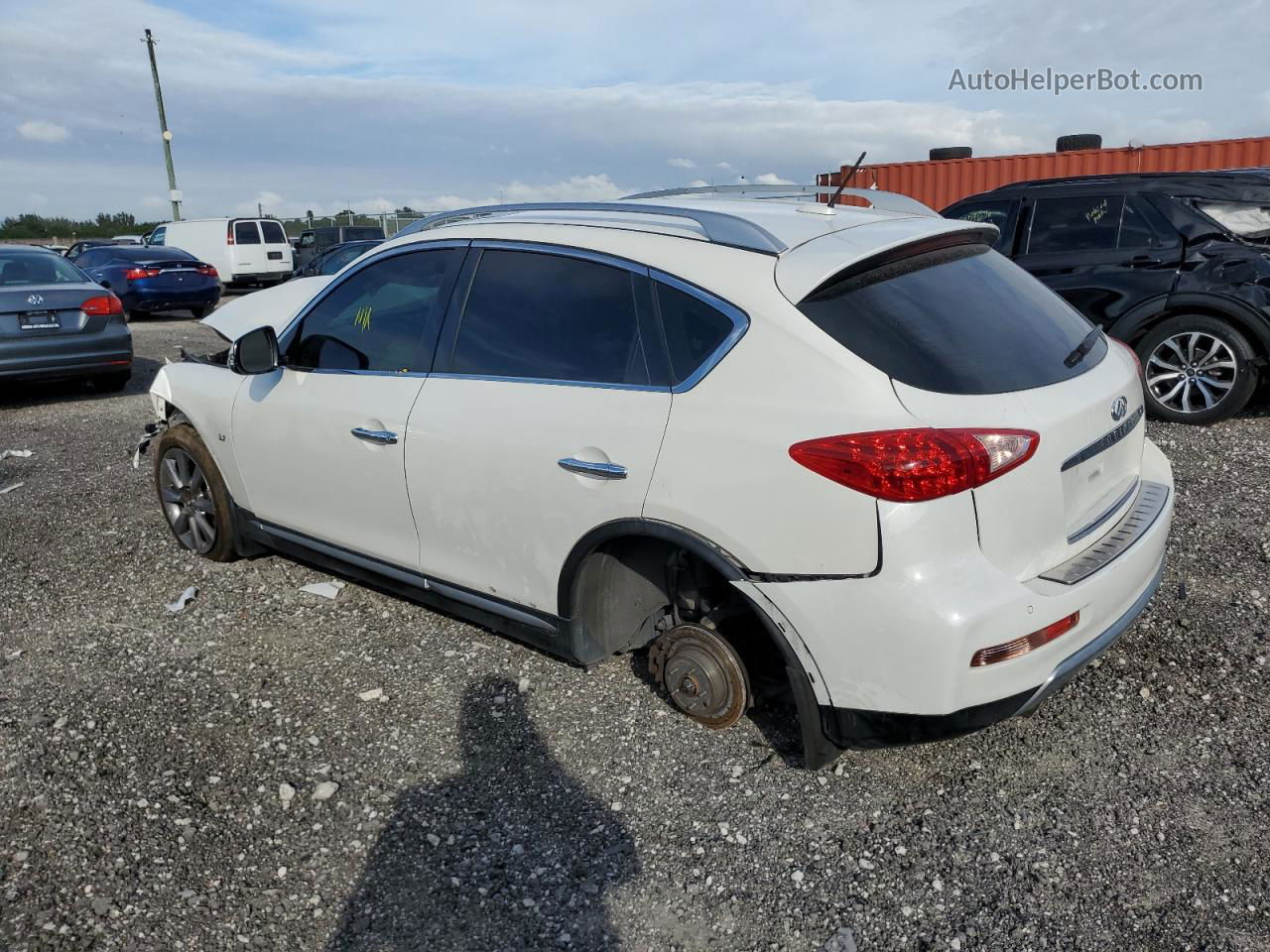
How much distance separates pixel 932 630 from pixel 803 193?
79.0 inches

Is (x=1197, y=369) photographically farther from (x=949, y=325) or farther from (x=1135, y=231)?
(x=949, y=325)

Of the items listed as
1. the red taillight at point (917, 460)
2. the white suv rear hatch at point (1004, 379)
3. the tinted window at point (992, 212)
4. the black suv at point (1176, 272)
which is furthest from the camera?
the tinted window at point (992, 212)

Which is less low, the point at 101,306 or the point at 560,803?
the point at 101,306

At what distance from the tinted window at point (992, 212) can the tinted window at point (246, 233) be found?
20052 millimetres

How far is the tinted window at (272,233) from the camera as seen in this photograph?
24062 millimetres

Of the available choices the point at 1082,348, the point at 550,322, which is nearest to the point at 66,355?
the point at 550,322

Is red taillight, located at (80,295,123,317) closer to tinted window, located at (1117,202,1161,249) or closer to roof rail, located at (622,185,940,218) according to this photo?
roof rail, located at (622,185,940,218)

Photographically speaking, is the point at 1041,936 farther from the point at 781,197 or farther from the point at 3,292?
the point at 3,292

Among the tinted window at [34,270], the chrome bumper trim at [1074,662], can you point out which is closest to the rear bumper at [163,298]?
the tinted window at [34,270]

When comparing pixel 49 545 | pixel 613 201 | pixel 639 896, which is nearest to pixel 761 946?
pixel 639 896

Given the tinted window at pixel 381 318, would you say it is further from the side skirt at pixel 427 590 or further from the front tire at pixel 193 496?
the front tire at pixel 193 496

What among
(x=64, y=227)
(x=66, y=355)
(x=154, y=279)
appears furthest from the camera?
(x=64, y=227)

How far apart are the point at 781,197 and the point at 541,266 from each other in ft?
3.40

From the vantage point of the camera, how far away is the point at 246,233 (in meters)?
23.8
